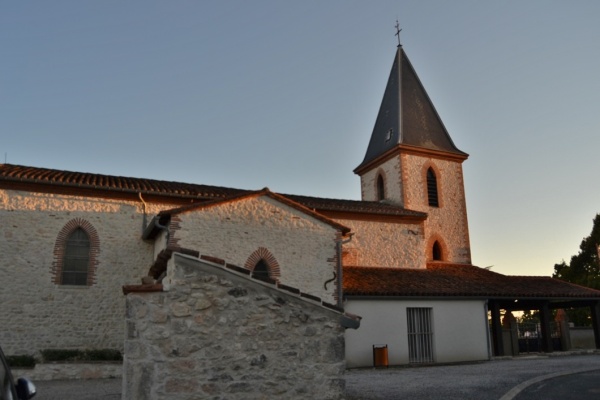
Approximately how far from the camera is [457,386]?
9.91 meters

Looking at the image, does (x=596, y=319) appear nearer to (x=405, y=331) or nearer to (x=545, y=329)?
(x=545, y=329)

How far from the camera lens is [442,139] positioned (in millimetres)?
26094

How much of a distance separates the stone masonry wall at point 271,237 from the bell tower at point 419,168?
776 cm

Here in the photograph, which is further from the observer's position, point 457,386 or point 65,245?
point 65,245

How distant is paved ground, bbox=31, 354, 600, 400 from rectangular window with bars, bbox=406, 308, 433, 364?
3.84 meters

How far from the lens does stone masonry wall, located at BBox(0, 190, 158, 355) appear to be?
14602 mm

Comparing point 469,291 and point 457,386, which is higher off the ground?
point 469,291

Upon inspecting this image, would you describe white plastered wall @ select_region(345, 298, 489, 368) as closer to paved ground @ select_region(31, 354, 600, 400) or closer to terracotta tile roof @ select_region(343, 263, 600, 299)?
terracotta tile roof @ select_region(343, 263, 600, 299)

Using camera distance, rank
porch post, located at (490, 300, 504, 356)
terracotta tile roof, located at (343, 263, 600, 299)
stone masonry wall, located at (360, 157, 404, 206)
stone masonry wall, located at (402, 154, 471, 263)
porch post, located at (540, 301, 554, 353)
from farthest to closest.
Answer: stone masonry wall, located at (360, 157, 404, 206), stone masonry wall, located at (402, 154, 471, 263), porch post, located at (540, 301, 554, 353), porch post, located at (490, 300, 504, 356), terracotta tile roof, located at (343, 263, 600, 299)

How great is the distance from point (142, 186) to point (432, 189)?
45.9 feet

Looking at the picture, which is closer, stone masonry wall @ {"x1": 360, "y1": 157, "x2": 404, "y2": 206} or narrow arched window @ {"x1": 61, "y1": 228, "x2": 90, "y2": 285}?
narrow arched window @ {"x1": 61, "y1": 228, "x2": 90, "y2": 285}

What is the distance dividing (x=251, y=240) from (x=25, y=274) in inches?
266

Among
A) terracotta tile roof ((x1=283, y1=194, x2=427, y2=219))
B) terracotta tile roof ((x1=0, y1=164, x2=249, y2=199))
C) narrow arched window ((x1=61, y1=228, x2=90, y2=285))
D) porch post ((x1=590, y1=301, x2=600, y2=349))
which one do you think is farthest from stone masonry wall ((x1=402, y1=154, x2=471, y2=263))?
narrow arched window ((x1=61, y1=228, x2=90, y2=285))

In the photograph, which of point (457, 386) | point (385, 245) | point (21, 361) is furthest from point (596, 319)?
point (21, 361)
